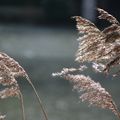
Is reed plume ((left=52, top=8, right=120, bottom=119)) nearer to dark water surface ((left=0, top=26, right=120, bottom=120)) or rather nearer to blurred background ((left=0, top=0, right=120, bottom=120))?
blurred background ((left=0, top=0, right=120, bottom=120))

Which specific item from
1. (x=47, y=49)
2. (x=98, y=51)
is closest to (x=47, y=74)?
(x=47, y=49)

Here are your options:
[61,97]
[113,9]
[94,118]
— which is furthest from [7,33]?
[94,118]

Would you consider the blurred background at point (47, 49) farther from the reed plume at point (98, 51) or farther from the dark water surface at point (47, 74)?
the reed plume at point (98, 51)

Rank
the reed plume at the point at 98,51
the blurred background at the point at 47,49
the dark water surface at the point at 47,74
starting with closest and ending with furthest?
the reed plume at the point at 98,51, the dark water surface at the point at 47,74, the blurred background at the point at 47,49

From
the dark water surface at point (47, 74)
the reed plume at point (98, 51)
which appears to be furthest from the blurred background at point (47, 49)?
the reed plume at point (98, 51)

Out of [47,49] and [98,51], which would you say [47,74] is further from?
[98,51]

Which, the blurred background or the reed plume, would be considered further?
the blurred background

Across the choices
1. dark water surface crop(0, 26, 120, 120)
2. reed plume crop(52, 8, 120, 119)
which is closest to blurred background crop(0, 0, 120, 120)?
dark water surface crop(0, 26, 120, 120)

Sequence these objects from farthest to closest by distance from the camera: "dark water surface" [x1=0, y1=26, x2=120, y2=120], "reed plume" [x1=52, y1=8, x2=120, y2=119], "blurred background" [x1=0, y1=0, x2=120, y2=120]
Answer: "blurred background" [x1=0, y1=0, x2=120, y2=120] → "dark water surface" [x1=0, y1=26, x2=120, y2=120] → "reed plume" [x1=52, y1=8, x2=120, y2=119]
